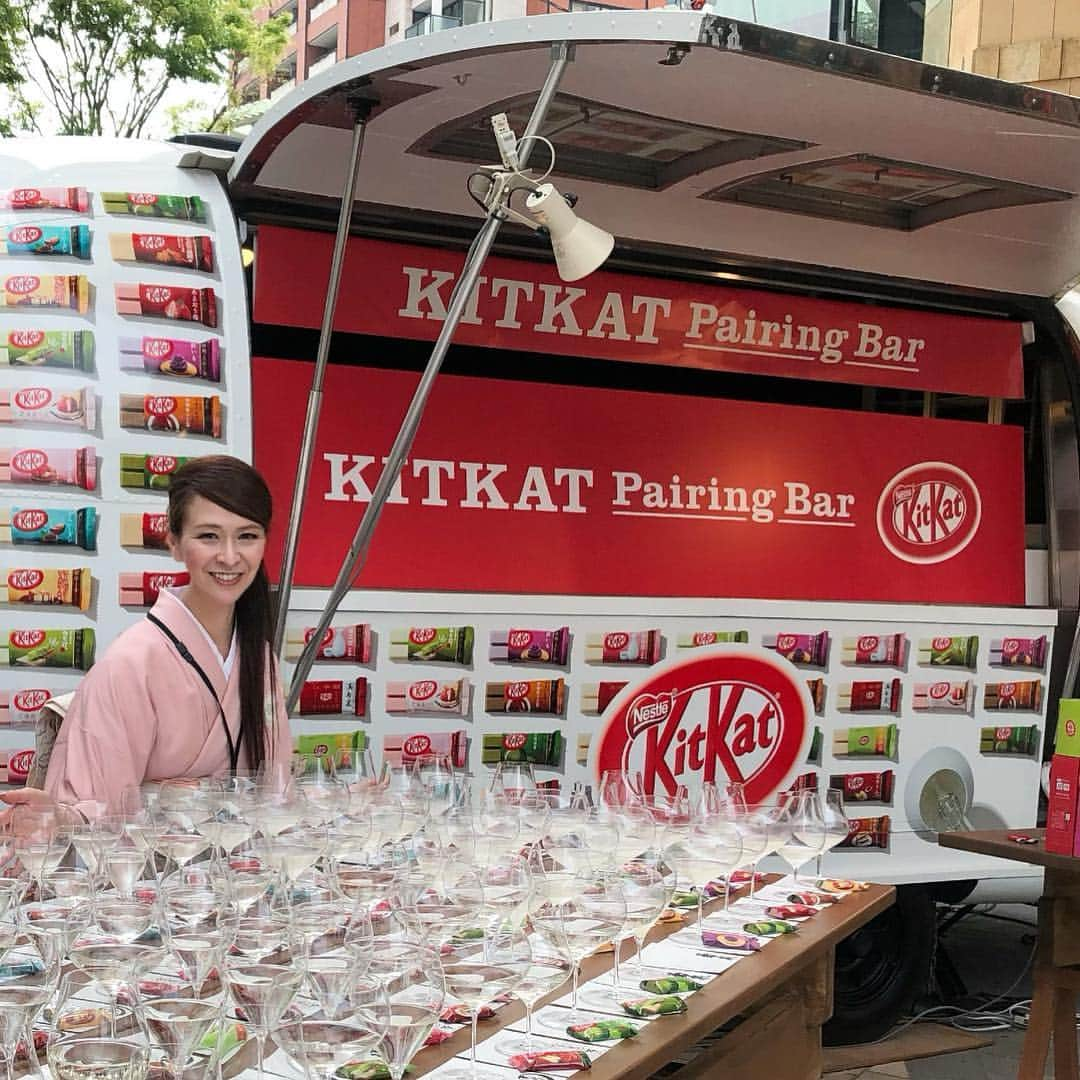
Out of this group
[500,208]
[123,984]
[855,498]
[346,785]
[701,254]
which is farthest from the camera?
[855,498]

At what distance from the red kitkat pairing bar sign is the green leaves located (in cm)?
1308

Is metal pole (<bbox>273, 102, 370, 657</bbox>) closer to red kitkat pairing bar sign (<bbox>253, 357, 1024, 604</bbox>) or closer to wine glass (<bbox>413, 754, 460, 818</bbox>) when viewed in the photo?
red kitkat pairing bar sign (<bbox>253, 357, 1024, 604</bbox>)

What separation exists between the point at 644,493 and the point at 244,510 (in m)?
1.79

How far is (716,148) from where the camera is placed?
4.43 m

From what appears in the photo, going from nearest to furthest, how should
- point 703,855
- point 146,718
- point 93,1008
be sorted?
point 93,1008 < point 703,855 < point 146,718

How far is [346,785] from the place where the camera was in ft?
9.37

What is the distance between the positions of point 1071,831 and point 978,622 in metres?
1.63

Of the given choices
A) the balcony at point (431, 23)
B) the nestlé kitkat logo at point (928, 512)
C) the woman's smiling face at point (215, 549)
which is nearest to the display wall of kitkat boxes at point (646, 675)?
the nestlé kitkat logo at point (928, 512)

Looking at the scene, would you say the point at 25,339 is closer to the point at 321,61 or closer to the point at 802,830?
the point at 802,830

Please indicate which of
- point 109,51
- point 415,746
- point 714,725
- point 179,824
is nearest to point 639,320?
point 714,725

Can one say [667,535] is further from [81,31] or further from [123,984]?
[81,31]

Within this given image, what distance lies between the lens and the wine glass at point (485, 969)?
1892mm

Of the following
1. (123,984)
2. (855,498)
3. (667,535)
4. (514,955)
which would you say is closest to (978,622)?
(855,498)

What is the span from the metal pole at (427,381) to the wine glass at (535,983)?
5.96ft
